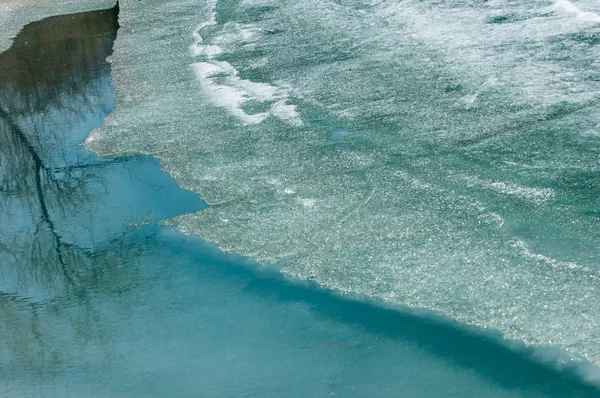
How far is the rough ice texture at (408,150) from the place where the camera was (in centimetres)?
317

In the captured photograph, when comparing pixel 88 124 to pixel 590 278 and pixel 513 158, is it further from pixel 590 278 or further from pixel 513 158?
pixel 590 278

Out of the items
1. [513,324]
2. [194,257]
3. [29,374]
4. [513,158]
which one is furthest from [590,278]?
[29,374]

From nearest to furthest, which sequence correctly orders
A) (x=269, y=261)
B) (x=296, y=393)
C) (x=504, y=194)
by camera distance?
(x=296, y=393) < (x=269, y=261) < (x=504, y=194)

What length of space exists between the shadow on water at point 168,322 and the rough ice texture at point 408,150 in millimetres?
134

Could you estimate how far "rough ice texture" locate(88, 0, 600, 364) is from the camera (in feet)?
10.4

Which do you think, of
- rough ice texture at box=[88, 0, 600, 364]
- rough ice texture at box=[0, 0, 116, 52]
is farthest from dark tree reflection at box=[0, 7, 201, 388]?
rough ice texture at box=[0, 0, 116, 52]

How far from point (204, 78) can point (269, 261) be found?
121 inches

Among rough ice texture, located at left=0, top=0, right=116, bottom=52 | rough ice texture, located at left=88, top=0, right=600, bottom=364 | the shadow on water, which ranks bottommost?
rough ice texture, located at left=0, top=0, right=116, bottom=52

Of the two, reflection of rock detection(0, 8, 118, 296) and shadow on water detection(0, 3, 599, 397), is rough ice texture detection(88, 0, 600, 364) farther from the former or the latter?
reflection of rock detection(0, 8, 118, 296)

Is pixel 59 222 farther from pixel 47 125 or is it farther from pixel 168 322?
pixel 47 125

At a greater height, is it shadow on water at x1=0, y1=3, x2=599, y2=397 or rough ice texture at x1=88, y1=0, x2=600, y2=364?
rough ice texture at x1=88, y1=0, x2=600, y2=364

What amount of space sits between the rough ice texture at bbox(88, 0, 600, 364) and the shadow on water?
0.13 meters

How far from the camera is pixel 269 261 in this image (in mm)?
3484

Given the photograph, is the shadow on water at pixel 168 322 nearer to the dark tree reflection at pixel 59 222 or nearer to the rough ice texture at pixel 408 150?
the dark tree reflection at pixel 59 222
